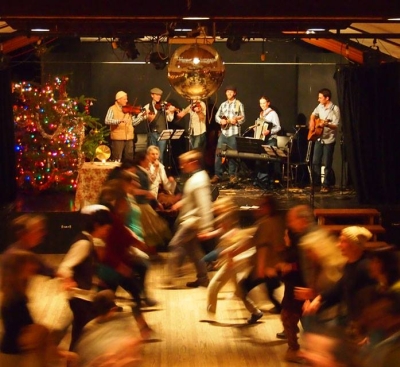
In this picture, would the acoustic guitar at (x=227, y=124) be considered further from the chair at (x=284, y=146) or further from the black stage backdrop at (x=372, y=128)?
the black stage backdrop at (x=372, y=128)

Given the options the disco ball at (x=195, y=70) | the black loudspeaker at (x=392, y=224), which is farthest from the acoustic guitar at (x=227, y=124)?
the disco ball at (x=195, y=70)

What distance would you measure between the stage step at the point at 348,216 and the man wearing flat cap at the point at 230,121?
3.61 metres

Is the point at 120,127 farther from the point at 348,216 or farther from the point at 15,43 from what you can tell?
the point at 348,216

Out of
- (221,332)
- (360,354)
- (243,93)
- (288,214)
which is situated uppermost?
(243,93)

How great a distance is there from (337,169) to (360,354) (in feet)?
36.5

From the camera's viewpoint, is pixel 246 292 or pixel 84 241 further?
pixel 246 292

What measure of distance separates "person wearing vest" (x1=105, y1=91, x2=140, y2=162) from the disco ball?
7695mm

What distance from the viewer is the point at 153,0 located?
6840mm

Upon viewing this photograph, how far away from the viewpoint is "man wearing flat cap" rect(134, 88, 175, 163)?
15242mm

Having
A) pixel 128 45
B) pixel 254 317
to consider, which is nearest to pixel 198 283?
pixel 254 317

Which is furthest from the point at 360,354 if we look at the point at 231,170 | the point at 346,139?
the point at 231,170

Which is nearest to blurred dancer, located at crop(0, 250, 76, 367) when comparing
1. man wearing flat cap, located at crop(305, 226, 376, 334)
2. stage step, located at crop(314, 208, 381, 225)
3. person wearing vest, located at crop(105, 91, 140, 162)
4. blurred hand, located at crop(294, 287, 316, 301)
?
man wearing flat cap, located at crop(305, 226, 376, 334)

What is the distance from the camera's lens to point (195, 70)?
6898mm

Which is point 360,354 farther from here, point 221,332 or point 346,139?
point 346,139
